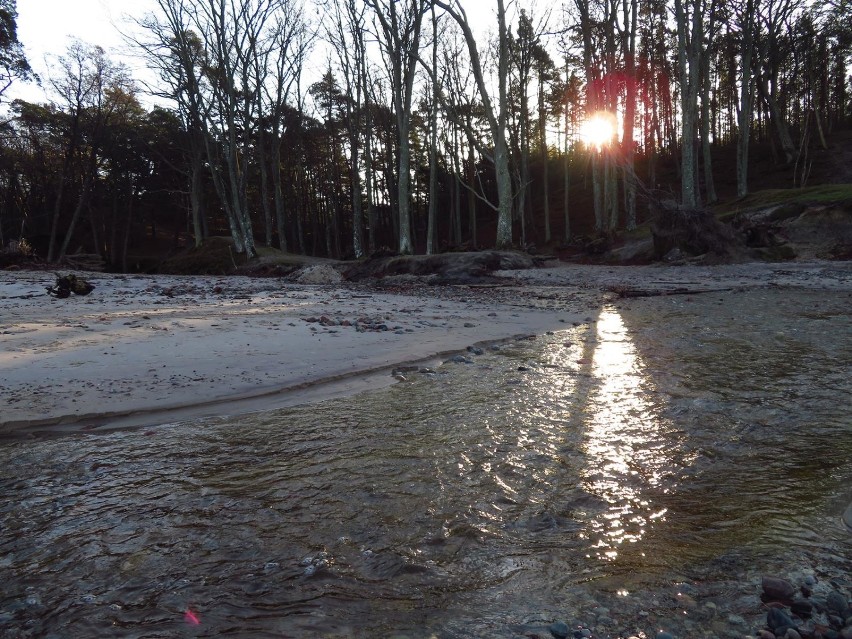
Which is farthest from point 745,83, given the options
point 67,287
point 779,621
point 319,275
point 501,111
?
point 779,621

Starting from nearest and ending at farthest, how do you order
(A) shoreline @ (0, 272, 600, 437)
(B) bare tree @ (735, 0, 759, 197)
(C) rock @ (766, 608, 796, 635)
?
(C) rock @ (766, 608, 796, 635) → (A) shoreline @ (0, 272, 600, 437) → (B) bare tree @ (735, 0, 759, 197)

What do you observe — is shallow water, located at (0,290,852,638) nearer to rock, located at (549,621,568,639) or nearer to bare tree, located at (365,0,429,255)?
rock, located at (549,621,568,639)

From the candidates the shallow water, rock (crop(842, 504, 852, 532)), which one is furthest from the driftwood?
rock (crop(842, 504, 852, 532))

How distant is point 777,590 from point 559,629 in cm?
67

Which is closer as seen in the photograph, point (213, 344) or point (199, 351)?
point (199, 351)

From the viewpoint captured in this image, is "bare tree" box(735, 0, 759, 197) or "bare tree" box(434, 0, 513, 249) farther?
"bare tree" box(735, 0, 759, 197)

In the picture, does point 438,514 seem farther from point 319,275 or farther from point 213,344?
point 319,275

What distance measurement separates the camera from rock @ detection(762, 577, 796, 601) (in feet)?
5.11

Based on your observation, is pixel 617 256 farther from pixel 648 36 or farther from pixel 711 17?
pixel 648 36

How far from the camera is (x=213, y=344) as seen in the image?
508 centimetres

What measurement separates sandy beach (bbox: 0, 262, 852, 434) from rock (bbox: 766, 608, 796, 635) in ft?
10.1

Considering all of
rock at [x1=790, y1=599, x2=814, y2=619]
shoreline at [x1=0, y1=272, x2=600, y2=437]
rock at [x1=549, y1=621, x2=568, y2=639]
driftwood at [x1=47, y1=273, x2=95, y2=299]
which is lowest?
rock at [x1=549, y1=621, x2=568, y2=639]

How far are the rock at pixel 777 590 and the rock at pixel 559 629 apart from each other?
2.03ft

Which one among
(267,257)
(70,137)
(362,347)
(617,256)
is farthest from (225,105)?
(362,347)
